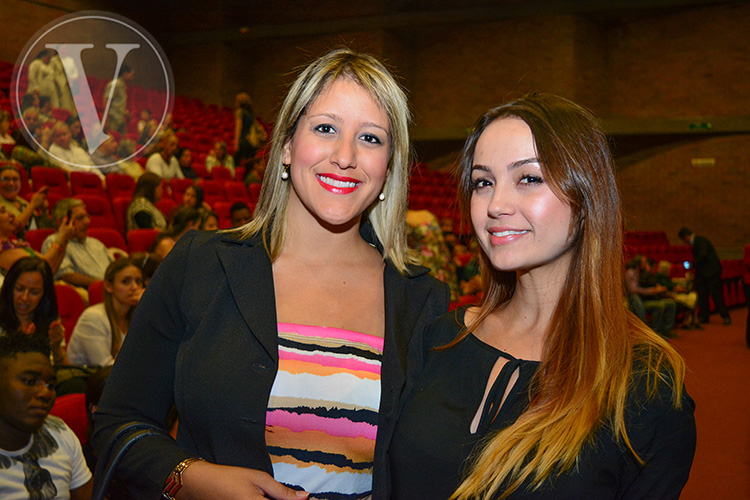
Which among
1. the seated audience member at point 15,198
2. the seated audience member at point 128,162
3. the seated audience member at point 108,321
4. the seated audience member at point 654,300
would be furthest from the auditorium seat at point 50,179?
the seated audience member at point 654,300

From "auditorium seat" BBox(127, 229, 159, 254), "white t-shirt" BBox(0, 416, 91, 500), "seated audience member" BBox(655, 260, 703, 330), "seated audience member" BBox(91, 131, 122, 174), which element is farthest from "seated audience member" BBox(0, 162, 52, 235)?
"seated audience member" BBox(655, 260, 703, 330)

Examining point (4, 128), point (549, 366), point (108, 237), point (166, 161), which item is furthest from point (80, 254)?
point (549, 366)

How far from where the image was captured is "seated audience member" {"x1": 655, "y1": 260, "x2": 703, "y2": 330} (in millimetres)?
9484

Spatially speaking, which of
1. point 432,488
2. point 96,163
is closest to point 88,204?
point 96,163

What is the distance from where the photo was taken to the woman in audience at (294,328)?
1.34 meters

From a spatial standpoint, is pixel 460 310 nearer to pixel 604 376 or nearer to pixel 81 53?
pixel 604 376

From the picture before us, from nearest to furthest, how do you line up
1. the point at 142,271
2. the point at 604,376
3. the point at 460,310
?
the point at 604,376 → the point at 460,310 → the point at 142,271

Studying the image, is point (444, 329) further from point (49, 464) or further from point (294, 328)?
point (49, 464)

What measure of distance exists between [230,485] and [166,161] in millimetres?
6724

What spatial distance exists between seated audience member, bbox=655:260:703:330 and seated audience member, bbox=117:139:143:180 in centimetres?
686

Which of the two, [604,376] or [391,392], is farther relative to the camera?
[391,392]

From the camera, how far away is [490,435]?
1.31 metres

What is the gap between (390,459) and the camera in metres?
1.41

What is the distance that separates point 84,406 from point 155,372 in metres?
1.29
